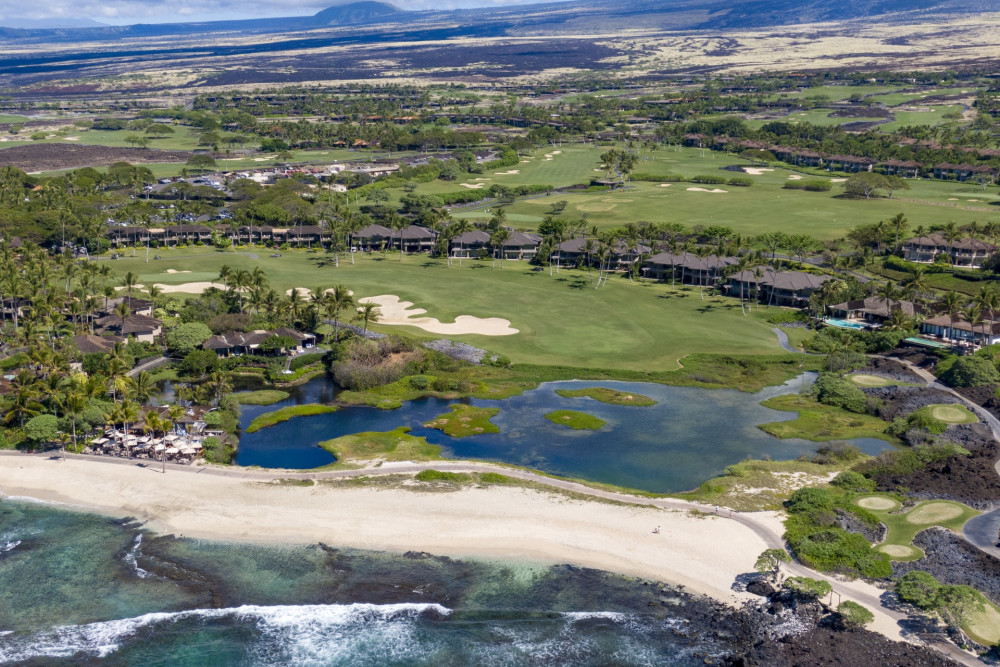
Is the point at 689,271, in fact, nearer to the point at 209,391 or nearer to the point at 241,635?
the point at 209,391

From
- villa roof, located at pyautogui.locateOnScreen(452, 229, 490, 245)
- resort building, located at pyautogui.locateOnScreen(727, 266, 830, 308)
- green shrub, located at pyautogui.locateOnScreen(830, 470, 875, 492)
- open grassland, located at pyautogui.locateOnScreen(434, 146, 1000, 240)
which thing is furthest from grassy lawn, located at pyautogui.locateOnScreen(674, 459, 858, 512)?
open grassland, located at pyautogui.locateOnScreen(434, 146, 1000, 240)

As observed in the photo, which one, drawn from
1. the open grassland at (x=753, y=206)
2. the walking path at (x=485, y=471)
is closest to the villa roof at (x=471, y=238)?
the open grassland at (x=753, y=206)

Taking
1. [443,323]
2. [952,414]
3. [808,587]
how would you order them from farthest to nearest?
[443,323], [952,414], [808,587]

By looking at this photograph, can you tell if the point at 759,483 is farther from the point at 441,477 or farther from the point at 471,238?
the point at 471,238

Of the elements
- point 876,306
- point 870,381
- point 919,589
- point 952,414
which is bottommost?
point 870,381

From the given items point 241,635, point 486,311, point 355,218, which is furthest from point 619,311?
point 241,635

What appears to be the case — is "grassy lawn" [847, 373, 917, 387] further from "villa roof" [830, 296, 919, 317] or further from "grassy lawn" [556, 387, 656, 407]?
"grassy lawn" [556, 387, 656, 407]

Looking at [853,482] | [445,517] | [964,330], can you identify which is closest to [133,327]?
[445,517]
